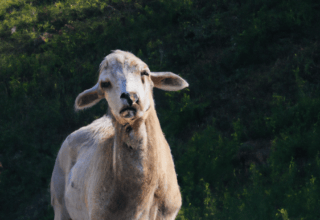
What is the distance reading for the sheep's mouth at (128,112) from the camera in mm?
2416

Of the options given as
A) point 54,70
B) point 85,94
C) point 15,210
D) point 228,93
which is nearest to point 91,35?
point 54,70

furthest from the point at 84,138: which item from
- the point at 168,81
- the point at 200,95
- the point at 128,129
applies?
the point at 200,95

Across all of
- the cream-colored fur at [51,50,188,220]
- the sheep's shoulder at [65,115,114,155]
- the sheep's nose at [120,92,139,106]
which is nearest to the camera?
the sheep's nose at [120,92,139,106]

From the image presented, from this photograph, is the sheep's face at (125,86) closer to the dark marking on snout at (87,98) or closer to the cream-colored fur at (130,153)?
the cream-colored fur at (130,153)

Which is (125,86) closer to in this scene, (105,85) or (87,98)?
(105,85)

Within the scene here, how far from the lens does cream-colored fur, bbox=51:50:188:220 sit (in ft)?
8.38

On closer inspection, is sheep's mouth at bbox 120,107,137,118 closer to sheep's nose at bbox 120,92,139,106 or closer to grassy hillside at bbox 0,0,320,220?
sheep's nose at bbox 120,92,139,106

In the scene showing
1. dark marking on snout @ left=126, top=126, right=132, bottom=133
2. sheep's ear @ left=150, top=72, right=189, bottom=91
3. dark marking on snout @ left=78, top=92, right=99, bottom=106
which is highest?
sheep's ear @ left=150, top=72, right=189, bottom=91

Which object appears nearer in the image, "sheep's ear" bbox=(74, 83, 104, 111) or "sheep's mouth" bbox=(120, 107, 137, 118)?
"sheep's mouth" bbox=(120, 107, 137, 118)

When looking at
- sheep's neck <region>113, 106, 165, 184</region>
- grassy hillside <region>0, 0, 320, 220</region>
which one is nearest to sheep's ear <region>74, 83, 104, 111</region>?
sheep's neck <region>113, 106, 165, 184</region>

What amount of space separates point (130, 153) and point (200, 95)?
5.97m

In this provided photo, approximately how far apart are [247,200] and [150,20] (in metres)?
6.51

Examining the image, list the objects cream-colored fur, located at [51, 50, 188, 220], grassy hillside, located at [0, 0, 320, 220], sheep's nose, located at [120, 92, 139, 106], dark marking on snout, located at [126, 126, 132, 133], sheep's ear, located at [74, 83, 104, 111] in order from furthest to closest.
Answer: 1. grassy hillside, located at [0, 0, 320, 220]
2. sheep's ear, located at [74, 83, 104, 111]
3. dark marking on snout, located at [126, 126, 132, 133]
4. cream-colored fur, located at [51, 50, 188, 220]
5. sheep's nose, located at [120, 92, 139, 106]

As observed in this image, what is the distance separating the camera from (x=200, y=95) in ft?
28.0
